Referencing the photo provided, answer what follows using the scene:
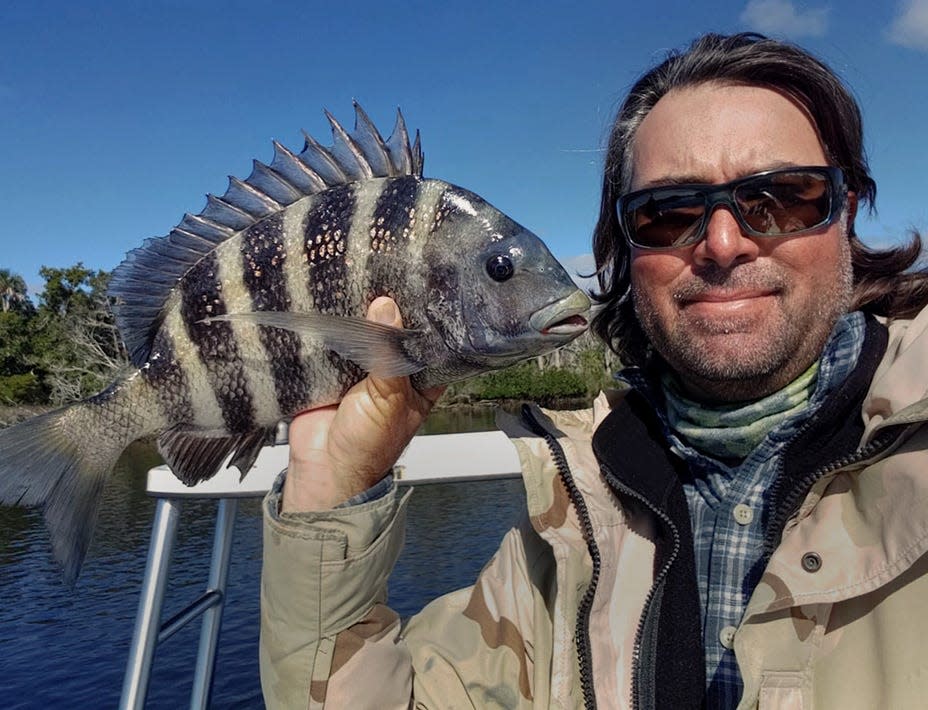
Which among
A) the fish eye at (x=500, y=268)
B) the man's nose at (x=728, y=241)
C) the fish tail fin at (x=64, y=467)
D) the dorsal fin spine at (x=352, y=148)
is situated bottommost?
the fish tail fin at (x=64, y=467)

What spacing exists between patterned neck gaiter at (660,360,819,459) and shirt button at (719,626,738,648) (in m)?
0.49

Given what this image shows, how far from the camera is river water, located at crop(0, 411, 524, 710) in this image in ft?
34.4

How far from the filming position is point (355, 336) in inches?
69.6

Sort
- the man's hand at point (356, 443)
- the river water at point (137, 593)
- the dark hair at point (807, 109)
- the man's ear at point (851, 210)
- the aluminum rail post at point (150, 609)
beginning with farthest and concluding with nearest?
1. the river water at point (137, 593)
2. the aluminum rail post at point (150, 609)
3. the man's ear at point (851, 210)
4. the dark hair at point (807, 109)
5. the man's hand at point (356, 443)

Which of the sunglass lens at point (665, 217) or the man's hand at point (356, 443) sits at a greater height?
the sunglass lens at point (665, 217)

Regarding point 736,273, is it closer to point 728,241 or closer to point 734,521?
point 728,241

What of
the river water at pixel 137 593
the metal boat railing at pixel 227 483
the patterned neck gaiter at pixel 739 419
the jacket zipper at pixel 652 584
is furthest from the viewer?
the river water at pixel 137 593

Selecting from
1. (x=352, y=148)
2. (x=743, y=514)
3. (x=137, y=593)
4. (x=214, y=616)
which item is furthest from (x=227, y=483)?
(x=137, y=593)

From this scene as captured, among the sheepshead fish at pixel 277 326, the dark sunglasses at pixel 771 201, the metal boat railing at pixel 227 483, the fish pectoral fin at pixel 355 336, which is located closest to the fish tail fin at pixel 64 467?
the sheepshead fish at pixel 277 326

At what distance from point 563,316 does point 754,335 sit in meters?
0.54

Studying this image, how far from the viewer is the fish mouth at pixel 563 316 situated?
189 centimetres

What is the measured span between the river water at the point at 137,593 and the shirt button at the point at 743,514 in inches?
288

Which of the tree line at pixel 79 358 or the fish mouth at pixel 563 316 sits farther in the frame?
the tree line at pixel 79 358

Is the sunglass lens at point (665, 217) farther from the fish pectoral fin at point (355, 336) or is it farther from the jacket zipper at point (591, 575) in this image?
the fish pectoral fin at point (355, 336)
